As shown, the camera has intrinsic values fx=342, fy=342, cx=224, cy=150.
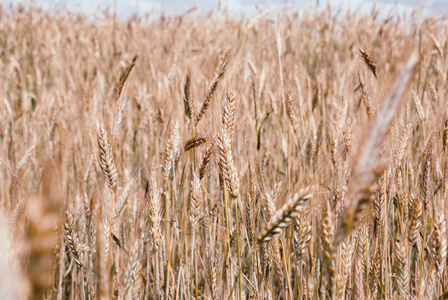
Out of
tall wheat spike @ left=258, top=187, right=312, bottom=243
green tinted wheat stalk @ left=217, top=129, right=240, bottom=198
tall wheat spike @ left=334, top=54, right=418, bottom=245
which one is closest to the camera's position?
tall wheat spike @ left=334, top=54, right=418, bottom=245

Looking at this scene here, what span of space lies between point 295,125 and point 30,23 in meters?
5.33

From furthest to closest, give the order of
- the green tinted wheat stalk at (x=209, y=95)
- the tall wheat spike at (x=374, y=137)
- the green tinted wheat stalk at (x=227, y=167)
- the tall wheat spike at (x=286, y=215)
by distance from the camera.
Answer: the green tinted wheat stalk at (x=209, y=95)
the green tinted wheat stalk at (x=227, y=167)
the tall wheat spike at (x=286, y=215)
the tall wheat spike at (x=374, y=137)

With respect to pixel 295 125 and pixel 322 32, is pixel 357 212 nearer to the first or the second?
pixel 295 125

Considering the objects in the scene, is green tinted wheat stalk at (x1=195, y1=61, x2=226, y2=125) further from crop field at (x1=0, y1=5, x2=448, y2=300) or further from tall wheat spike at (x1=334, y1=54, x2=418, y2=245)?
tall wheat spike at (x1=334, y1=54, x2=418, y2=245)

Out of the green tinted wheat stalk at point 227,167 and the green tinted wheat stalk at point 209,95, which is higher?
the green tinted wheat stalk at point 209,95

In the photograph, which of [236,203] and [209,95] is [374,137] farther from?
[209,95]

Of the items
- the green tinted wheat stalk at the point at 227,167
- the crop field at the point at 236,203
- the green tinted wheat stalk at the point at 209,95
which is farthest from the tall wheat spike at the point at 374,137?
the green tinted wheat stalk at the point at 209,95

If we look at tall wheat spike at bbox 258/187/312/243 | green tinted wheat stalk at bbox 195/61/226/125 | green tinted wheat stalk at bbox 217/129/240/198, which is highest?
green tinted wheat stalk at bbox 195/61/226/125

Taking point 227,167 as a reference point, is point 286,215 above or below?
below

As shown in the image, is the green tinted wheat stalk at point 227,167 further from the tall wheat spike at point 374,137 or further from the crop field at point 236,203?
the tall wheat spike at point 374,137

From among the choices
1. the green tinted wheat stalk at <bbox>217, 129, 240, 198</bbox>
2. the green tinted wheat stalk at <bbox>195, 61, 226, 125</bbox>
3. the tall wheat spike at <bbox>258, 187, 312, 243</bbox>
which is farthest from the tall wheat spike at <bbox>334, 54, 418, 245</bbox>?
the green tinted wheat stalk at <bbox>195, 61, 226, 125</bbox>

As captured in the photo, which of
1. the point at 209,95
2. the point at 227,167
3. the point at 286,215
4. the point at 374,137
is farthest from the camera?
the point at 209,95

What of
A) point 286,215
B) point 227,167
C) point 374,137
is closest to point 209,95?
point 227,167

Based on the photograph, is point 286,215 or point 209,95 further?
point 209,95
